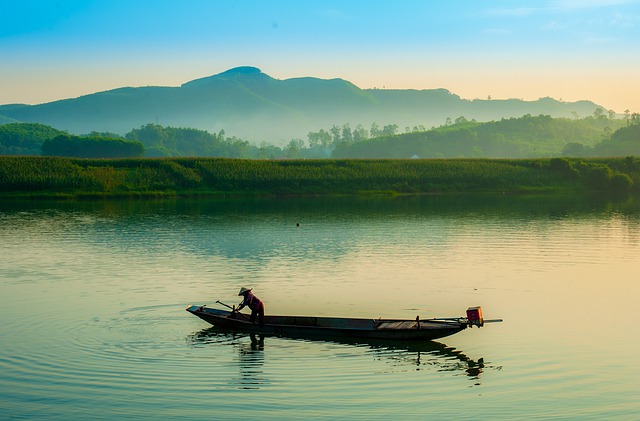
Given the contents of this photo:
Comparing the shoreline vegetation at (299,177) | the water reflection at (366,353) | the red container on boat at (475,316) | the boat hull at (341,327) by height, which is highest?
the shoreline vegetation at (299,177)

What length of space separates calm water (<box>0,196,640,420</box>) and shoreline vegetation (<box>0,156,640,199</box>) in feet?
148

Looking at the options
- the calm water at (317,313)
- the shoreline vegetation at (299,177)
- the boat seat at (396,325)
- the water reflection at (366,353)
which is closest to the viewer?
the calm water at (317,313)

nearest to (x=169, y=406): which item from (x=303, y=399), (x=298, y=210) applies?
(x=303, y=399)

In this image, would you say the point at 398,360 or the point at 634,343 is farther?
the point at 634,343

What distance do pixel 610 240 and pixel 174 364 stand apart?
4426cm

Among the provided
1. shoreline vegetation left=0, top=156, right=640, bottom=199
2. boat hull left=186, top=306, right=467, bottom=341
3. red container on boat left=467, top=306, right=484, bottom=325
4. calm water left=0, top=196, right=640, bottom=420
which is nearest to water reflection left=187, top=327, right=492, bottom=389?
calm water left=0, top=196, right=640, bottom=420

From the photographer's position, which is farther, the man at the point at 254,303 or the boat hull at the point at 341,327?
the man at the point at 254,303

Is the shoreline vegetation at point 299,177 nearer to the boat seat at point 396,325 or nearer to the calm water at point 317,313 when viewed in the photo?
the calm water at point 317,313

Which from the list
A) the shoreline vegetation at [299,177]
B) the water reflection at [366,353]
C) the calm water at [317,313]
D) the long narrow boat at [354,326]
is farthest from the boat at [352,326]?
the shoreline vegetation at [299,177]

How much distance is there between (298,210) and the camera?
305 ft

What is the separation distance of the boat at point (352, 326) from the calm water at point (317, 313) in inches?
18.0

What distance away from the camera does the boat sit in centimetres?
3055

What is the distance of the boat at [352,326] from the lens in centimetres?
3055

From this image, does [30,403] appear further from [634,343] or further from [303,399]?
[634,343]
